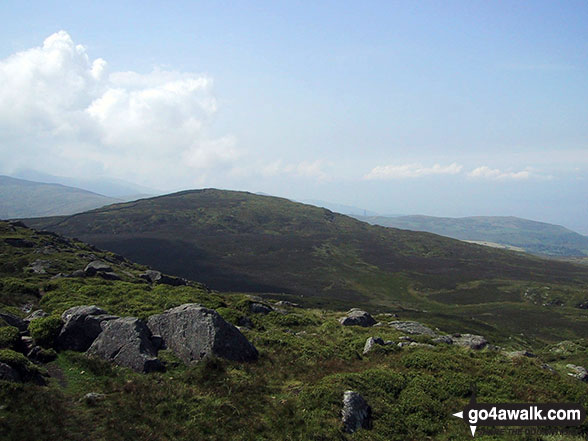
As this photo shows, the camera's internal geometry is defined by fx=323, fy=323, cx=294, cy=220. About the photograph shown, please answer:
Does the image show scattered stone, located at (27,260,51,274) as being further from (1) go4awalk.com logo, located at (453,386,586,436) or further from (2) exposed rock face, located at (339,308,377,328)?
(1) go4awalk.com logo, located at (453,386,586,436)

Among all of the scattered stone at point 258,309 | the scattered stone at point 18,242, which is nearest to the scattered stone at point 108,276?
the scattered stone at point 258,309

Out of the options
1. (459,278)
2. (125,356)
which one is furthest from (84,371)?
(459,278)

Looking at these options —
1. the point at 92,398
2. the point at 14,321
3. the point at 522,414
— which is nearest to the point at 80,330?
the point at 14,321

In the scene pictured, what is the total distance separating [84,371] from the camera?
1589cm

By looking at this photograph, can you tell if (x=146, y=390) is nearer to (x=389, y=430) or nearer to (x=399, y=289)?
(x=389, y=430)

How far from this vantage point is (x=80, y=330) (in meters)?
18.5

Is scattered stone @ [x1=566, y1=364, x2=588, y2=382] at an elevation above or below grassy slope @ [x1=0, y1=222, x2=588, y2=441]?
below

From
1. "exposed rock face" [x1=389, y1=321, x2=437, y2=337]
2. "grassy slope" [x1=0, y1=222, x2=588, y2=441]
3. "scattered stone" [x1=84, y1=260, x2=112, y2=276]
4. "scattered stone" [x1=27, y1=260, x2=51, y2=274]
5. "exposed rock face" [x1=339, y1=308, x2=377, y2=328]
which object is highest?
"grassy slope" [x1=0, y1=222, x2=588, y2=441]

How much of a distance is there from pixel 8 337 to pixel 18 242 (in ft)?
178

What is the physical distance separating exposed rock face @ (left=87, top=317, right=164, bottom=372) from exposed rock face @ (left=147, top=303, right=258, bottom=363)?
4.57ft

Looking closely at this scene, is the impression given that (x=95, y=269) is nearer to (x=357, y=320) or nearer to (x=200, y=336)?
(x=200, y=336)

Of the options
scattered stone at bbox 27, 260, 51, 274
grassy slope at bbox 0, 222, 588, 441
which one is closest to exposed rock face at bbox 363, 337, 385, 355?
grassy slope at bbox 0, 222, 588, 441

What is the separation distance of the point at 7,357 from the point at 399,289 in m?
118

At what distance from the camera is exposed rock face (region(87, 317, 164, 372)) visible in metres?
16.4
